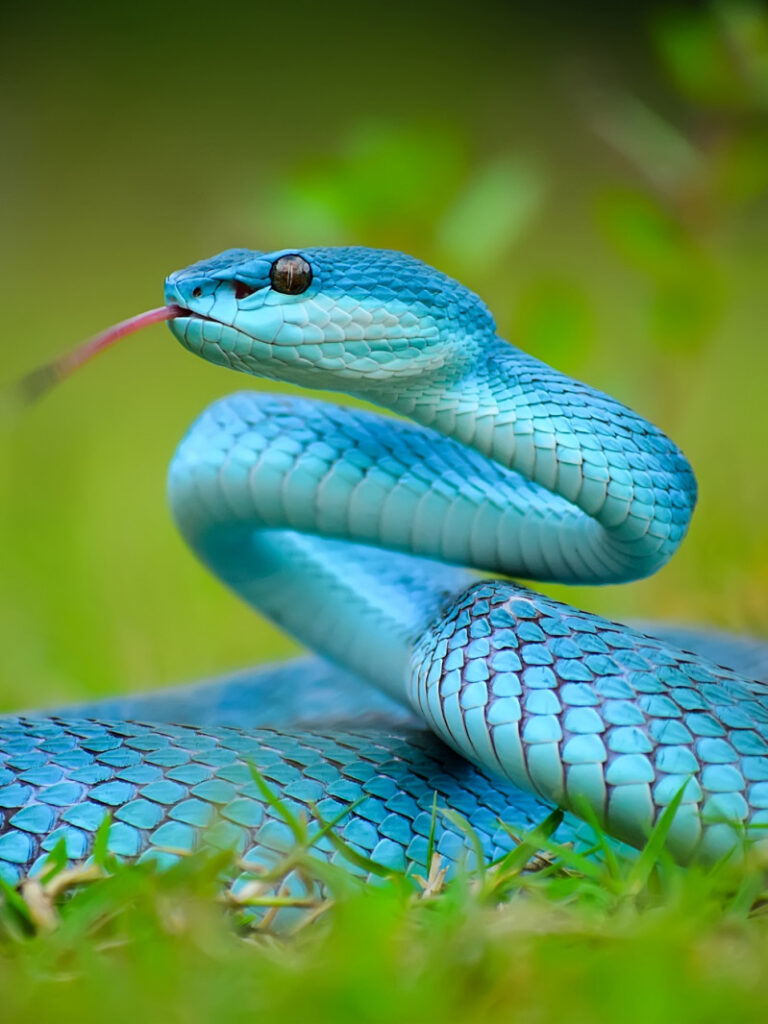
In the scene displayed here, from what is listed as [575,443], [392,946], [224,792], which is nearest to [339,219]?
[575,443]

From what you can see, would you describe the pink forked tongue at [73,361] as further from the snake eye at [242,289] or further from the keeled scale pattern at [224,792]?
the keeled scale pattern at [224,792]

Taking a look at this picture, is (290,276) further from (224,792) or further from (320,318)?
(224,792)

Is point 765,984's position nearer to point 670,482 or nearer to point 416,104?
point 670,482

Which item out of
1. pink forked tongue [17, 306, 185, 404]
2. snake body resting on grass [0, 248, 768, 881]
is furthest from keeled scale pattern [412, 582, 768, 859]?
pink forked tongue [17, 306, 185, 404]

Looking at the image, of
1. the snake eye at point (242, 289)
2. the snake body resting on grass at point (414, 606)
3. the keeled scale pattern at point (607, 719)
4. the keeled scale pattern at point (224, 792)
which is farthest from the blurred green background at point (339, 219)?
the keeled scale pattern at point (607, 719)

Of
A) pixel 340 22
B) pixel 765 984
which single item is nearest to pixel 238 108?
pixel 340 22

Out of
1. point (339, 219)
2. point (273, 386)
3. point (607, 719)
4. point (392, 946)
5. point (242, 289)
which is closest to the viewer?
point (392, 946)

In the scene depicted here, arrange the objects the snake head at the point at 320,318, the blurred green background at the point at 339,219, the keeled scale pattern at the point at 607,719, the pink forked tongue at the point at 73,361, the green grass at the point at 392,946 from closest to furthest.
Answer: the green grass at the point at 392,946, the keeled scale pattern at the point at 607,719, the snake head at the point at 320,318, the pink forked tongue at the point at 73,361, the blurred green background at the point at 339,219
